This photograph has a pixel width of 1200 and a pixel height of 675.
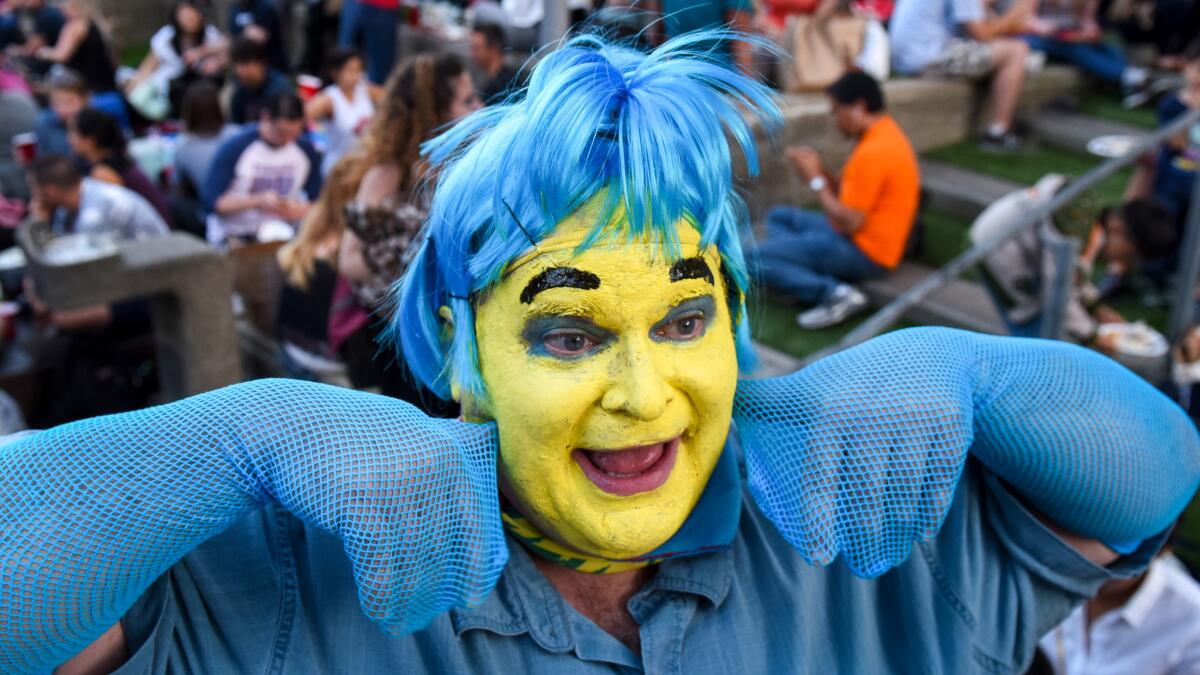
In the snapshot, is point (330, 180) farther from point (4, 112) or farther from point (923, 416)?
point (4, 112)

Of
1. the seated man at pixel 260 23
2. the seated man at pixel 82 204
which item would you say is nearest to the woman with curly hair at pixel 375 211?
the seated man at pixel 82 204

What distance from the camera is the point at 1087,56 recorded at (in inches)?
293

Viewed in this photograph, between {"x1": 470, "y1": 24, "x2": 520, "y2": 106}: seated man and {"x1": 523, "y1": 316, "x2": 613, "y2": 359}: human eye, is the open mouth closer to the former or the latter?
{"x1": 523, "y1": 316, "x2": 613, "y2": 359}: human eye

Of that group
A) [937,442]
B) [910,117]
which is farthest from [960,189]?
[937,442]

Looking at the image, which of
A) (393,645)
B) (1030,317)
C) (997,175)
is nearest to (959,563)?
(393,645)

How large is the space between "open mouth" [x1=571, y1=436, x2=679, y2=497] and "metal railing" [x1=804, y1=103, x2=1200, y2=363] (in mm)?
1397

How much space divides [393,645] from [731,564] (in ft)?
1.60

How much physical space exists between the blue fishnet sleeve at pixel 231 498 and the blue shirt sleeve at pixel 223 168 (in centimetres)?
396

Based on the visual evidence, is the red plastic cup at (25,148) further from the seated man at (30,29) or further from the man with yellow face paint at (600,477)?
the man with yellow face paint at (600,477)

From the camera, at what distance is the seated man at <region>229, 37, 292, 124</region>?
6168mm

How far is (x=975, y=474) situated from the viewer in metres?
1.64

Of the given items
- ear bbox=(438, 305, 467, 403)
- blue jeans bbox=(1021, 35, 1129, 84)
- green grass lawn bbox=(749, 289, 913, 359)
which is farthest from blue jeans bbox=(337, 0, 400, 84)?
ear bbox=(438, 305, 467, 403)

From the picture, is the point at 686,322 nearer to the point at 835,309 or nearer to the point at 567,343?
the point at 567,343

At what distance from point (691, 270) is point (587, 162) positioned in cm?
20
